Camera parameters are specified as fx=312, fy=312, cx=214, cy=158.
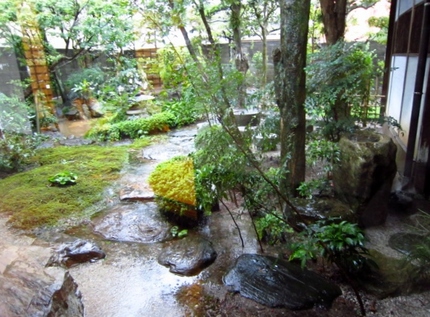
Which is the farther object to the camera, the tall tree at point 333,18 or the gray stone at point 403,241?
the tall tree at point 333,18

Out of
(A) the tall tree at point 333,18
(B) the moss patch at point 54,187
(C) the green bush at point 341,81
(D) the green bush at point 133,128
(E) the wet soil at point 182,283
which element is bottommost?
Answer: (E) the wet soil at point 182,283

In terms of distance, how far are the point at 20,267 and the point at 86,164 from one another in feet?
9.86

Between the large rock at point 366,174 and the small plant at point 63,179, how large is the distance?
3027 millimetres

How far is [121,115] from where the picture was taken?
680 centimetres

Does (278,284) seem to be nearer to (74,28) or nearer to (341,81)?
(341,81)

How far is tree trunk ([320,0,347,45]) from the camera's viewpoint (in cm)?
333

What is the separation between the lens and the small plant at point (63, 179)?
3748 millimetres

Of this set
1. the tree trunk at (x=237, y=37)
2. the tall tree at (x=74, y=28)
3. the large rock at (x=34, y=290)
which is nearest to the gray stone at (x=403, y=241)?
the large rock at (x=34, y=290)

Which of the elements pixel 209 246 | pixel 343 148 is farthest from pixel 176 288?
pixel 343 148

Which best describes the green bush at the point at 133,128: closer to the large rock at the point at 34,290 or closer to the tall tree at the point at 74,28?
the tall tree at the point at 74,28

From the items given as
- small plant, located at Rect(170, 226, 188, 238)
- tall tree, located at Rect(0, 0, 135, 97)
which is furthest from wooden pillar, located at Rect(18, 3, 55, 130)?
small plant, located at Rect(170, 226, 188, 238)

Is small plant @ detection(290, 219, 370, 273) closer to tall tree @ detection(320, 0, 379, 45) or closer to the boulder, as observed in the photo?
the boulder

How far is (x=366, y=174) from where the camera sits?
249 centimetres

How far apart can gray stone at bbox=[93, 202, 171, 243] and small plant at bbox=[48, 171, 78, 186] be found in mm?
955
